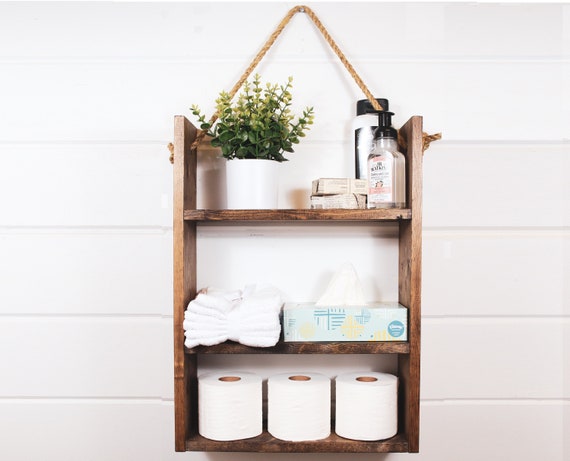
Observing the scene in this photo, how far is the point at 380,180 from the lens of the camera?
1.08 meters

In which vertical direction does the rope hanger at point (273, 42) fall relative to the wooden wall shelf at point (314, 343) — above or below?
above

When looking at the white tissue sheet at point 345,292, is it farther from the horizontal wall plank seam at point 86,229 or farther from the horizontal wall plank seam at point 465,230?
the horizontal wall plank seam at point 86,229

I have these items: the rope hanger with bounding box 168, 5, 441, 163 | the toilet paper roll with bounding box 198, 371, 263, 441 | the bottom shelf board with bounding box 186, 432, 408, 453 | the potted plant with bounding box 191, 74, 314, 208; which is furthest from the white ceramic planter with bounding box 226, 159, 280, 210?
the bottom shelf board with bounding box 186, 432, 408, 453

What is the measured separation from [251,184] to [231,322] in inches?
10.3

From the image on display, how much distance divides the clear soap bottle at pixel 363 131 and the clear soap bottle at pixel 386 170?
0.08 ft

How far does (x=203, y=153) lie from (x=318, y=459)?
28.0 inches

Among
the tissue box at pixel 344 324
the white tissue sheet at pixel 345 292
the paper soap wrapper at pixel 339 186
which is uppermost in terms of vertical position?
the paper soap wrapper at pixel 339 186

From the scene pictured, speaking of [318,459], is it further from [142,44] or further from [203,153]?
[142,44]

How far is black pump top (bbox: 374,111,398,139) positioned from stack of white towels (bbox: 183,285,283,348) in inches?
15.1

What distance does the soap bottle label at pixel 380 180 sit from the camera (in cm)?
108

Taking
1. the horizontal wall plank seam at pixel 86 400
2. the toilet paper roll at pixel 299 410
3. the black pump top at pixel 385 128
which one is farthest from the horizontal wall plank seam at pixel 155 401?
the black pump top at pixel 385 128

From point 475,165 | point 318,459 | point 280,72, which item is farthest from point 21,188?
point 475,165

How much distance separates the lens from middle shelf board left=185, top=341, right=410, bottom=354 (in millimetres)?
1071

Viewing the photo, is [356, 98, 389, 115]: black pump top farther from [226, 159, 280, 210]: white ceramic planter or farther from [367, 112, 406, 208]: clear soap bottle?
[226, 159, 280, 210]: white ceramic planter
